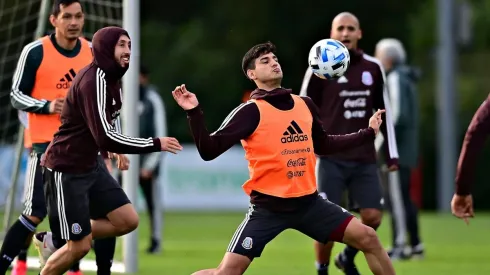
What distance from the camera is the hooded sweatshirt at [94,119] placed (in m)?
8.30

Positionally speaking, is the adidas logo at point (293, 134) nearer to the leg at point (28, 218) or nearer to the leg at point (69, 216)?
the leg at point (69, 216)

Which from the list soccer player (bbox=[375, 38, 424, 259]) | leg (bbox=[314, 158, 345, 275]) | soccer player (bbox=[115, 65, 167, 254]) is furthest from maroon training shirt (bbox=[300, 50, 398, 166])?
soccer player (bbox=[115, 65, 167, 254])

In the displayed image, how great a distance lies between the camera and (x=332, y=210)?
27.3ft

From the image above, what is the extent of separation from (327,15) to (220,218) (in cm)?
1341

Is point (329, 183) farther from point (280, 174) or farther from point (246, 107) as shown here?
point (246, 107)

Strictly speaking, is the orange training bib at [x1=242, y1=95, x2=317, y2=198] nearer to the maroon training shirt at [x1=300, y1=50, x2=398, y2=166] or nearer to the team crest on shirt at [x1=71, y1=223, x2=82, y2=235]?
the team crest on shirt at [x1=71, y1=223, x2=82, y2=235]

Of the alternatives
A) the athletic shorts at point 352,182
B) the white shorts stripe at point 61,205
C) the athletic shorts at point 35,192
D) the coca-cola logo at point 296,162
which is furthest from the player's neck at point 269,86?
the athletic shorts at point 35,192

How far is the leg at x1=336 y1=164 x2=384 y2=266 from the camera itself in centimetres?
1030

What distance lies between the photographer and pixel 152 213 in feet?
47.9

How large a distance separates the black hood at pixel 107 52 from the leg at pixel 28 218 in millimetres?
1563

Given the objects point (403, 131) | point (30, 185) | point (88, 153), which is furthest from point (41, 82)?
point (403, 131)

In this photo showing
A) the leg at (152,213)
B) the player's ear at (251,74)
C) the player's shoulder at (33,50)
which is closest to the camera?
the player's ear at (251,74)

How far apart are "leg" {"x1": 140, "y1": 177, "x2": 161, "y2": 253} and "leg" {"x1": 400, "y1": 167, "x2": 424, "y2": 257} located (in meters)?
2.89

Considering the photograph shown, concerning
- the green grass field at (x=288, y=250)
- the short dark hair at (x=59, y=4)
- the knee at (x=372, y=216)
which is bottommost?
the green grass field at (x=288, y=250)
